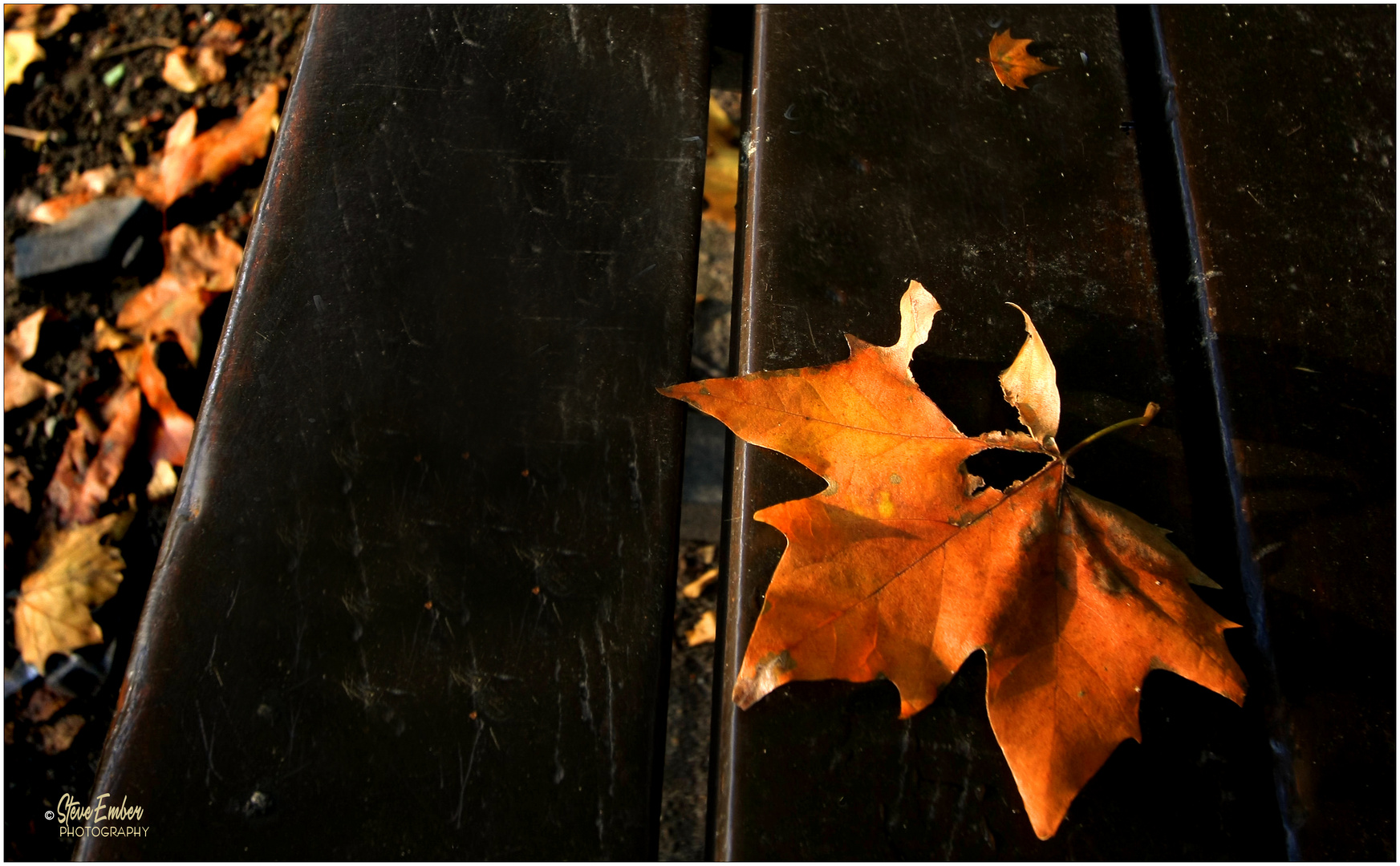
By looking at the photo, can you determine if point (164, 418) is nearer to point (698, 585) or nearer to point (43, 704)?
point (43, 704)

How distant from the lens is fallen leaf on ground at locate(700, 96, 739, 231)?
5.80ft

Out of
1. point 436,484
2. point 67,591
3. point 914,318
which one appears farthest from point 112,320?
point 914,318

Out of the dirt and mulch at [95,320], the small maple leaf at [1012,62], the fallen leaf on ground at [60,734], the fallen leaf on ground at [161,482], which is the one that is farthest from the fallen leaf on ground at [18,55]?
the small maple leaf at [1012,62]

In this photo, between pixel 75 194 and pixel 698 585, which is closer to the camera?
pixel 698 585

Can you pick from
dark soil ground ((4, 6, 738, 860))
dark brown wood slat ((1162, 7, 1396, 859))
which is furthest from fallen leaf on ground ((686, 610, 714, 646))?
dark brown wood slat ((1162, 7, 1396, 859))

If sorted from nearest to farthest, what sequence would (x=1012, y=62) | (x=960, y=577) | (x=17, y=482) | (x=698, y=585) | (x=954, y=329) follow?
(x=960, y=577) < (x=954, y=329) < (x=1012, y=62) < (x=17, y=482) < (x=698, y=585)

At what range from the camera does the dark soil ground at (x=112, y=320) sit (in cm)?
141

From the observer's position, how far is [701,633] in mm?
1577

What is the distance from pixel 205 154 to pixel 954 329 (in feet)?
5.25

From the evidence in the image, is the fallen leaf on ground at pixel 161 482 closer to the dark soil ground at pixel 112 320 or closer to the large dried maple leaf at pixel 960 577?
the dark soil ground at pixel 112 320

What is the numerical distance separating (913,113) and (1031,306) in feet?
0.97

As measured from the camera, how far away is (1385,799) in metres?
0.81

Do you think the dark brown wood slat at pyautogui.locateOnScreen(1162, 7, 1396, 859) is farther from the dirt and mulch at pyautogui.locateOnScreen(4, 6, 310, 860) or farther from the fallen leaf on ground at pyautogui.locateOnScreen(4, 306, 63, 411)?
the fallen leaf on ground at pyautogui.locateOnScreen(4, 306, 63, 411)

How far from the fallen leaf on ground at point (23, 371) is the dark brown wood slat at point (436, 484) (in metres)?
0.99
